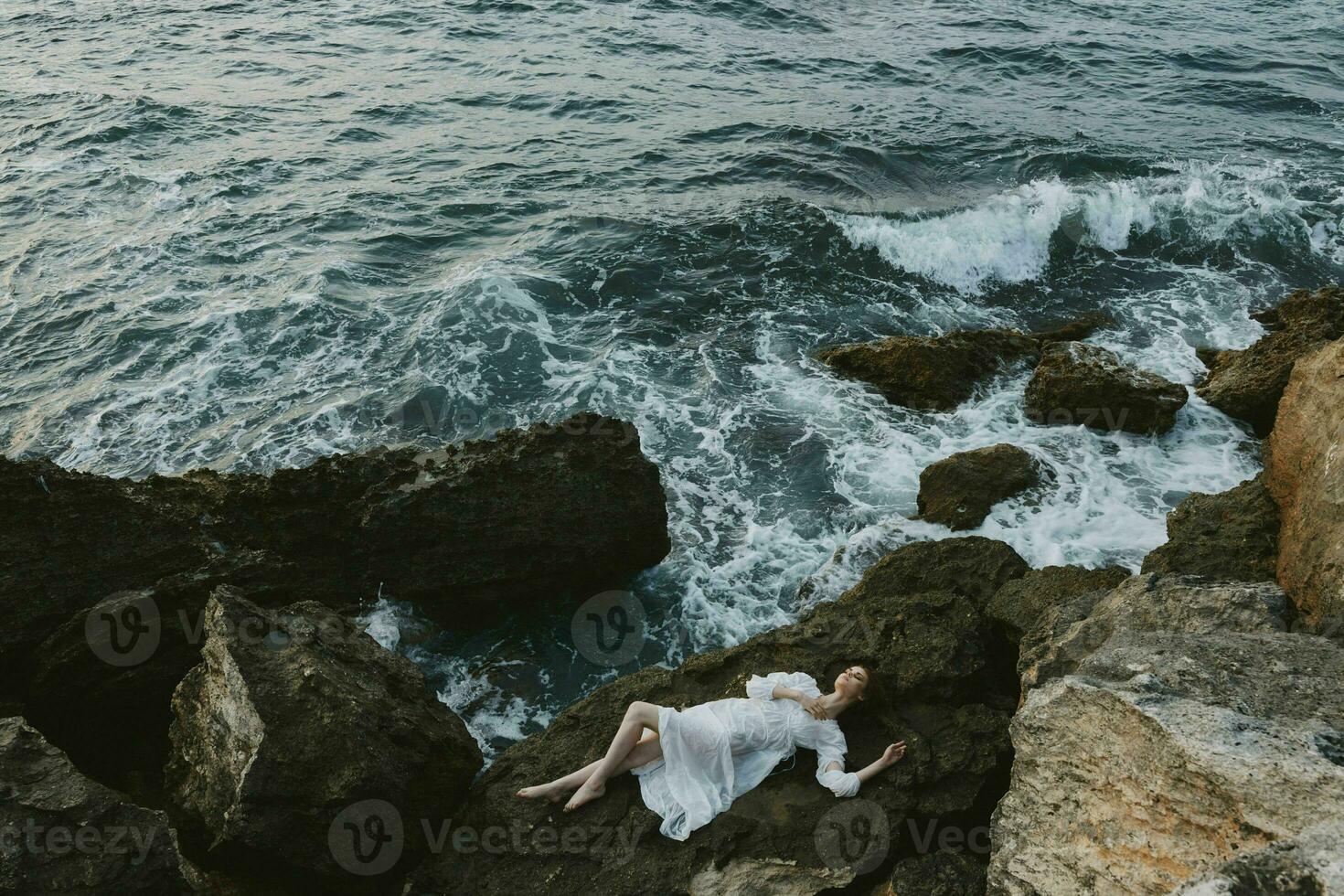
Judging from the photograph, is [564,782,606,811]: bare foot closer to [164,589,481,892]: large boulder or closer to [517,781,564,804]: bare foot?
[517,781,564,804]: bare foot

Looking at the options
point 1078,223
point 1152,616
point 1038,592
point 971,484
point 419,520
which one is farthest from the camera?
point 1078,223

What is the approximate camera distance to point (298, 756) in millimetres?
5492

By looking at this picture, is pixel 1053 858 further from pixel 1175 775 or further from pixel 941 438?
pixel 941 438

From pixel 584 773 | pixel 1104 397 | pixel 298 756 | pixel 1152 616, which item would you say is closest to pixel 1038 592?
pixel 1152 616

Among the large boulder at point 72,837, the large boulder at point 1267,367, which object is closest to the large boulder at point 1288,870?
the large boulder at point 72,837

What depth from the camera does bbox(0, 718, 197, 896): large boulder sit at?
4801 millimetres

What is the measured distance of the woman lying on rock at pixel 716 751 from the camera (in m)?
5.89

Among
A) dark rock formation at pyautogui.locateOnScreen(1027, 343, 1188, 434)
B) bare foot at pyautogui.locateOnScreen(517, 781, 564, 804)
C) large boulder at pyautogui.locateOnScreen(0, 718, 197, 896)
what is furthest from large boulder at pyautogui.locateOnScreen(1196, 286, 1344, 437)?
large boulder at pyautogui.locateOnScreen(0, 718, 197, 896)

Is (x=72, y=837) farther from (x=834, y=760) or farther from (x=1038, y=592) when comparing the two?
(x=1038, y=592)

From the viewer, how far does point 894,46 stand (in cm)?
2500

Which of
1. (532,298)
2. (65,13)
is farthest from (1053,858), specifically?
(65,13)

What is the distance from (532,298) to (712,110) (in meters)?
8.75

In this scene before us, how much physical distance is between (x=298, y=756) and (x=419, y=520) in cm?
287

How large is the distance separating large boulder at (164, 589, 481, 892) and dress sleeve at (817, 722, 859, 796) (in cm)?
233
